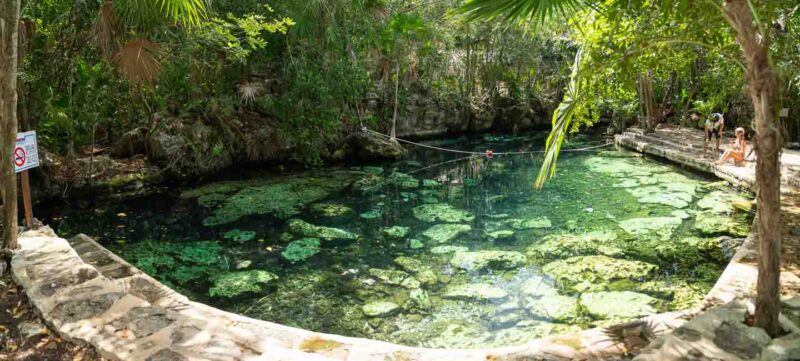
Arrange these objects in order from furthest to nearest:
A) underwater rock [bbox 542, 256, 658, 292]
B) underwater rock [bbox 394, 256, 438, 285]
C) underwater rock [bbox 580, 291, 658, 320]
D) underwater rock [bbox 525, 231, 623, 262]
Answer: underwater rock [bbox 525, 231, 623, 262], underwater rock [bbox 394, 256, 438, 285], underwater rock [bbox 542, 256, 658, 292], underwater rock [bbox 580, 291, 658, 320]

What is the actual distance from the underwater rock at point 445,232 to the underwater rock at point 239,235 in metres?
2.33

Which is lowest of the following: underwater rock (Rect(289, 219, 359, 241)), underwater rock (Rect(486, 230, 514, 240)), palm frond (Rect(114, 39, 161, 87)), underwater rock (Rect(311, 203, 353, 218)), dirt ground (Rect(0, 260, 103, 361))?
underwater rock (Rect(486, 230, 514, 240))

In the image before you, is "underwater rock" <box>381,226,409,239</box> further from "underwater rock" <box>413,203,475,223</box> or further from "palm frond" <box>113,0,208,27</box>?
"palm frond" <box>113,0,208,27</box>

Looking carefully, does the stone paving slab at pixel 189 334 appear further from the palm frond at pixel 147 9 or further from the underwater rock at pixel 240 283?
the palm frond at pixel 147 9

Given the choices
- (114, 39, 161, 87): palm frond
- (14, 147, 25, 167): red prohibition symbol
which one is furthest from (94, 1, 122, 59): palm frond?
(14, 147, 25, 167): red prohibition symbol

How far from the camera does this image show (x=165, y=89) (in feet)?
33.4

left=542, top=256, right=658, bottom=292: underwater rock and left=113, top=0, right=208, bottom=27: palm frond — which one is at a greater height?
A: left=113, top=0, right=208, bottom=27: palm frond

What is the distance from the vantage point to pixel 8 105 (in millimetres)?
3857

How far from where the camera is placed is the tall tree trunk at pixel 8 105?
3.75 meters

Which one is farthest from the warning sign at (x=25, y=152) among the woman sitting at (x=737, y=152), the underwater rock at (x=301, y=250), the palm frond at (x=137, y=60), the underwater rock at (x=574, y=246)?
the woman sitting at (x=737, y=152)

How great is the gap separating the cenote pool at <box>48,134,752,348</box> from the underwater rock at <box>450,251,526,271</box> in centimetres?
3

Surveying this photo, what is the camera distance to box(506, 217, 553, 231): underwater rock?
7.54m

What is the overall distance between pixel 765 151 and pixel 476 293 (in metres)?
3.14

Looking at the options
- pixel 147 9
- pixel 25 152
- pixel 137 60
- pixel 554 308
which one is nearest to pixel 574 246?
pixel 554 308
